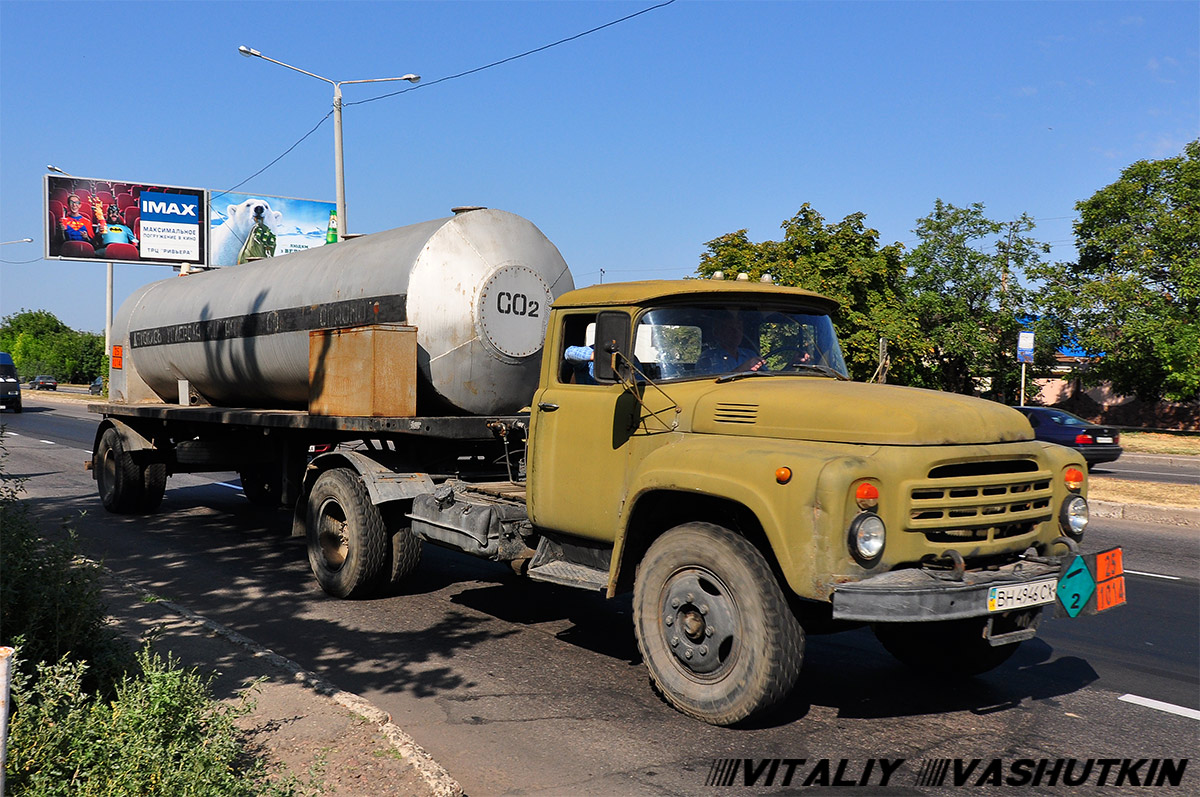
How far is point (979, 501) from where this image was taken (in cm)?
445

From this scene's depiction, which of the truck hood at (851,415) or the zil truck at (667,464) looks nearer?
the zil truck at (667,464)

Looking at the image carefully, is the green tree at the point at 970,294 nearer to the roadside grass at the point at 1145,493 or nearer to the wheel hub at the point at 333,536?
the roadside grass at the point at 1145,493

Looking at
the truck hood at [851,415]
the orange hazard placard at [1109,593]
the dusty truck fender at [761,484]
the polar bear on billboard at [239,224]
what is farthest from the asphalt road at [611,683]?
the polar bear on billboard at [239,224]

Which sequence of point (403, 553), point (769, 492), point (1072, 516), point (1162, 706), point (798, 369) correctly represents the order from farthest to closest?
point (403, 553) → point (798, 369) → point (1162, 706) → point (1072, 516) → point (769, 492)

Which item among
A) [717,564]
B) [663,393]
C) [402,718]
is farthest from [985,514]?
[402,718]

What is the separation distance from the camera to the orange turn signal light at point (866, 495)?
420 centimetres

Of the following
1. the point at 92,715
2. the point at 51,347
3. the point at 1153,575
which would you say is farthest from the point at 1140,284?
the point at 51,347

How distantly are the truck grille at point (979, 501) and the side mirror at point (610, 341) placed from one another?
5.88 ft

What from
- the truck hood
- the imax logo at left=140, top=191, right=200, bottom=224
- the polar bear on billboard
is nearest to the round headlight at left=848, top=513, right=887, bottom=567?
the truck hood

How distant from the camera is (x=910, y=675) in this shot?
18.5ft

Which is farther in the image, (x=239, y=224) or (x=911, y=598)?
(x=239, y=224)

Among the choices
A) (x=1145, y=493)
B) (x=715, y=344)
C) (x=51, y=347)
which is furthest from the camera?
(x=51, y=347)

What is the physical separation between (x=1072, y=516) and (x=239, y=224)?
42.8m

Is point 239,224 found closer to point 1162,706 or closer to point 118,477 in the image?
point 118,477
